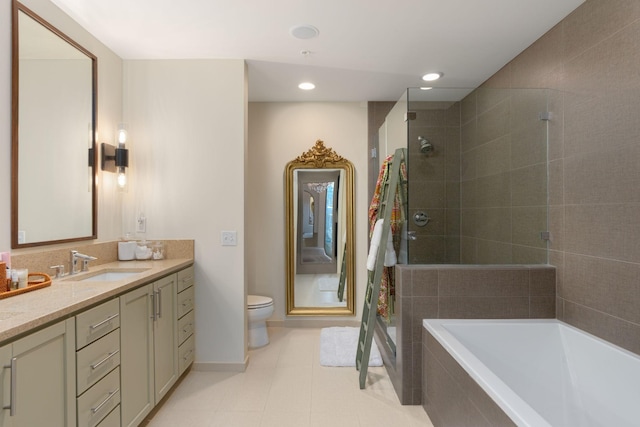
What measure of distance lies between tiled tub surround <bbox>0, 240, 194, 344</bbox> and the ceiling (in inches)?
57.4

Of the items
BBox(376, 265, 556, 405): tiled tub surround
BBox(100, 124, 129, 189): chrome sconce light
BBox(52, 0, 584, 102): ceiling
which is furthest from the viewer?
BBox(100, 124, 129, 189): chrome sconce light

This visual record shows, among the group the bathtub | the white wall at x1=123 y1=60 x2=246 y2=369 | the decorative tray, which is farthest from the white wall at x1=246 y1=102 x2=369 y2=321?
the decorative tray

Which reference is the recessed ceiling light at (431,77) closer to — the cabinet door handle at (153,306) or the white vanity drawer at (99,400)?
the cabinet door handle at (153,306)

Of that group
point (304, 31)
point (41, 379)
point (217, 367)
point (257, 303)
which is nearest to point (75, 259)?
point (41, 379)

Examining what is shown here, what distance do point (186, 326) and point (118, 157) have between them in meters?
1.33

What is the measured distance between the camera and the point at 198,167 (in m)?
2.60

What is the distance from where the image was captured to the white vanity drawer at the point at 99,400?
1342 millimetres

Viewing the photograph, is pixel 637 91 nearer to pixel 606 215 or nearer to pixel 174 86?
pixel 606 215

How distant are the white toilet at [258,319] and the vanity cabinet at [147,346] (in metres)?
0.82

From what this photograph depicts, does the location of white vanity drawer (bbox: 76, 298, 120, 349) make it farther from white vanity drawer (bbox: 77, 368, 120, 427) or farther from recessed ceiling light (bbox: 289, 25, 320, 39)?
recessed ceiling light (bbox: 289, 25, 320, 39)

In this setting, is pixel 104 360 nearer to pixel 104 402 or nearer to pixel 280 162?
pixel 104 402

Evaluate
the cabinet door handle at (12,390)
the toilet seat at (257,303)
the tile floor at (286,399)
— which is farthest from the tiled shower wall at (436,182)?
the cabinet door handle at (12,390)

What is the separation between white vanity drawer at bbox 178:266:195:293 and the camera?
92.6 inches

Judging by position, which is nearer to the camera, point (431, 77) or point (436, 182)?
point (436, 182)
